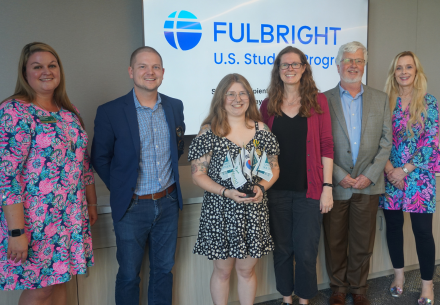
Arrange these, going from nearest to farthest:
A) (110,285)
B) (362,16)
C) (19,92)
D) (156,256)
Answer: (19,92), (156,256), (110,285), (362,16)

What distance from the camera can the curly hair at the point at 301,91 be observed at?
209cm

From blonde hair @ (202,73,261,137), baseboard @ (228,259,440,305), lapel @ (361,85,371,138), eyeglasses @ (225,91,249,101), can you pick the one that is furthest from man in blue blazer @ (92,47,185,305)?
lapel @ (361,85,371,138)

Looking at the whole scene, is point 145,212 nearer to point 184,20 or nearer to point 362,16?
point 184,20

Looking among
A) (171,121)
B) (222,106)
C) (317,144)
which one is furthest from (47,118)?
(317,144)

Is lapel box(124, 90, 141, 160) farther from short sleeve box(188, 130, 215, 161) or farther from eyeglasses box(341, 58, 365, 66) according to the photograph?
eyeglasses box(341, 58, 365, 66)

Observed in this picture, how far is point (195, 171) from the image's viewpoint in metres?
1.92

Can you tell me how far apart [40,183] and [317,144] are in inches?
60.1

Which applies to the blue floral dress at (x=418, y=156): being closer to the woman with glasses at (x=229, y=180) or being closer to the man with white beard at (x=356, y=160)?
the man with white beard at (x=356, y=160)

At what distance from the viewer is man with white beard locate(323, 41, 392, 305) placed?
90.4 inches

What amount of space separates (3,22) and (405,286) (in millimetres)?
3616

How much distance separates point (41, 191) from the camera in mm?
1598

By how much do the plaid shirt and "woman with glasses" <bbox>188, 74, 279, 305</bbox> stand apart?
165mm

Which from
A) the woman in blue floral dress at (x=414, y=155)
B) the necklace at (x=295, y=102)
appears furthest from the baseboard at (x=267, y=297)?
the necklace at (x=295, y=102)

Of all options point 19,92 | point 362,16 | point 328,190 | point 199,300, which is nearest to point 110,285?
point 199,300
